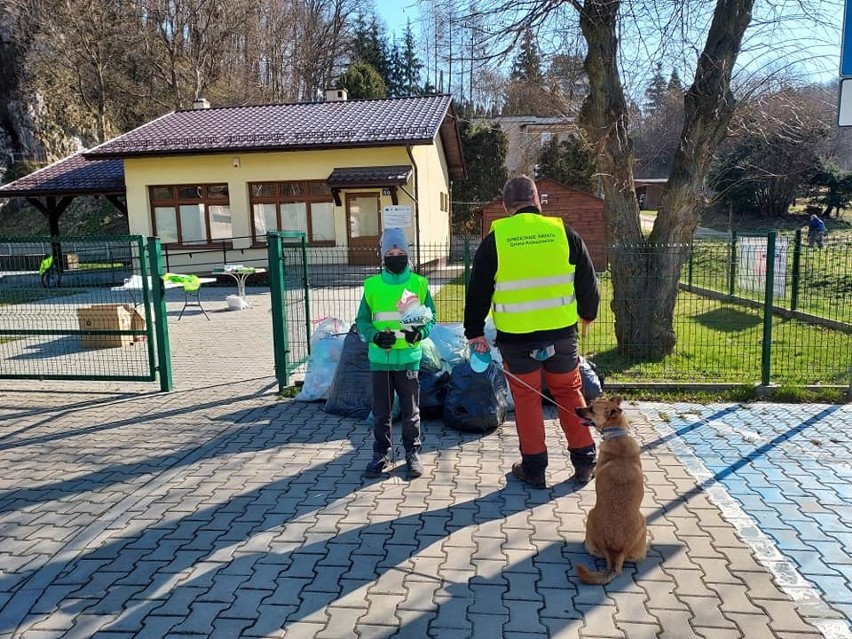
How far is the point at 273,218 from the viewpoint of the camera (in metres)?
19.4

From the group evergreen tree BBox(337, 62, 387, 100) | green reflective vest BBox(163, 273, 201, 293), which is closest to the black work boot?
green reflective vest BBox(163, 273, 201, 293)

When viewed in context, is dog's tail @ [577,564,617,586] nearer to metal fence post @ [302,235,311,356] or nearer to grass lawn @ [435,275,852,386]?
grass lawn @ [435,275,852,386]

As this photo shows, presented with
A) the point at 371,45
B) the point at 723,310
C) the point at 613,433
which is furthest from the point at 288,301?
the point at 371,45

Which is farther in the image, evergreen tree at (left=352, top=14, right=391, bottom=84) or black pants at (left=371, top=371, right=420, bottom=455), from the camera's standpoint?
evergreen tree at (left=352, top=14, right=391, bottom=84)

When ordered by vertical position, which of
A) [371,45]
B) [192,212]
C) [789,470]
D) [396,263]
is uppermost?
[371,45]

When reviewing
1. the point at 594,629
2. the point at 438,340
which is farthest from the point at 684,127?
the point at 594,629

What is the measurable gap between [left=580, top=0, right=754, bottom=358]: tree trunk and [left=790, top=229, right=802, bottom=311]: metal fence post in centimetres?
167

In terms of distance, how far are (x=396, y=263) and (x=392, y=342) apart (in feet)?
1.75

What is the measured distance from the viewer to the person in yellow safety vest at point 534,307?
3807 mm

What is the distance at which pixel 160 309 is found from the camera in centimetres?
654

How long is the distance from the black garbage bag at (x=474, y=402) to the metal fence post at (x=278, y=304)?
2016 millimetres

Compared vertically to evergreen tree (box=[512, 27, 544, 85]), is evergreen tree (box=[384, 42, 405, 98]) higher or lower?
higher

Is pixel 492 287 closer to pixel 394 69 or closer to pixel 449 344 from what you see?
pixel 449 344

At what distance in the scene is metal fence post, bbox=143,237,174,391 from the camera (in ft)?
21.0
